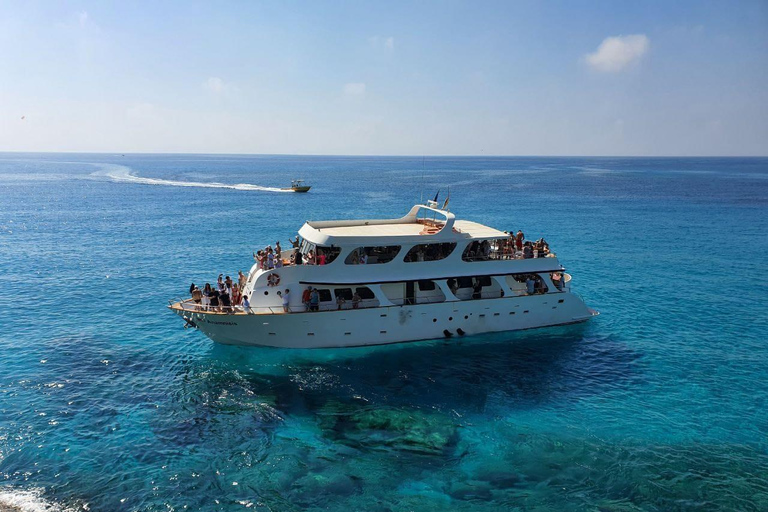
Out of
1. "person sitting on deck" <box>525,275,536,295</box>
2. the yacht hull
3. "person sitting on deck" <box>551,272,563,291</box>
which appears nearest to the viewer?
the yacht hull

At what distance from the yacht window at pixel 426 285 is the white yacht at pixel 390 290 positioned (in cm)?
5

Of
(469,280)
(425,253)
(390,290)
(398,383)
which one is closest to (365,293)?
(390,290)

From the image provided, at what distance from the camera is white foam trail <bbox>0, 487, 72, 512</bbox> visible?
1279 centimetres

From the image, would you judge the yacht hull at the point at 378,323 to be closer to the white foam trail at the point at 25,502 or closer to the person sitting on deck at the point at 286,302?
the person sitting on deck at the point at 286,302

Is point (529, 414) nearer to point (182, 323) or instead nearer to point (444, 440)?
point (444, 440)

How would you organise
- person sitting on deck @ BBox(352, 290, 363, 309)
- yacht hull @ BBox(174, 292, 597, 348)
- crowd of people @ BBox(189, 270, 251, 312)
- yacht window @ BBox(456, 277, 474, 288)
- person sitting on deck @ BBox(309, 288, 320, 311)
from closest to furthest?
yacht hull @ BBox(174, 292, 597, 348) < crowd of people @ BBox(189, 270, 251, 312) < person sitting on deck @ BBox(309, 288, 320, 311) < person sitting on deck @ BBox(352, 290, 363, 309) < yacht window @ BBox(456, 277, 474, 288)

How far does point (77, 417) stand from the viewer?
56.0 ft

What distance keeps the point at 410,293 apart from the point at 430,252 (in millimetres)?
2126

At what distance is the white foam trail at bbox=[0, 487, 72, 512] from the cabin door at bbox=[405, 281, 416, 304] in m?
14.3

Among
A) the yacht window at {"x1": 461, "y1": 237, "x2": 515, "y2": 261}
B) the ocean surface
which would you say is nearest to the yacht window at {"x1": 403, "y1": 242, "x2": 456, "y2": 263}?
the yacht window at {"x1": 461, "y1": 237, "x2": 515, "y2": 261}

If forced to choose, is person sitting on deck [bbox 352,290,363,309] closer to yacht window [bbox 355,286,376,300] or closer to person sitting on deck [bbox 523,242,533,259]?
yacht window [bbox 355,286,376,300]

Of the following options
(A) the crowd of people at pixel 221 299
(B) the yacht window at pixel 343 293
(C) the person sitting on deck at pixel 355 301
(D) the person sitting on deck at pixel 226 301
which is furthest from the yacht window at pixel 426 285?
(D) the person sitting on deck at pixel 226 301

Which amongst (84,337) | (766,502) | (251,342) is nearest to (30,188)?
(84,337)

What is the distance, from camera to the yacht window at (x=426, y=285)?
23109 millimetres
